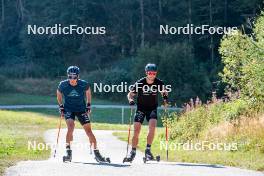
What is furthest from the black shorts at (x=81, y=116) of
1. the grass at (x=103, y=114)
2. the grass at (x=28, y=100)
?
the grass at (x=28, y=100)

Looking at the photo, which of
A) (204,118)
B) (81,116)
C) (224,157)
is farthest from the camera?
(204,118)

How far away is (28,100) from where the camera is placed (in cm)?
5506

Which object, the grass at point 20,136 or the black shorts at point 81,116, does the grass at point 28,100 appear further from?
the black shorts at point 81,116

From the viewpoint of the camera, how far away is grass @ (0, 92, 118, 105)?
54.0 meters

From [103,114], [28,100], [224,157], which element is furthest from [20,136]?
[28,100]

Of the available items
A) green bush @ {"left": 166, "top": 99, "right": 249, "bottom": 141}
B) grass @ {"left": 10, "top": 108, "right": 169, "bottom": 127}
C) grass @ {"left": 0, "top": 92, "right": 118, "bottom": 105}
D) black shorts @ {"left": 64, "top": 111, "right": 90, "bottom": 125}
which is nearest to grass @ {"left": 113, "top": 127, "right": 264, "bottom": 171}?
black shorts @ {"left": 64, "top": 111, "right": 90, "bottom": 125}

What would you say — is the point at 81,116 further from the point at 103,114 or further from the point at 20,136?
the point at 103,114

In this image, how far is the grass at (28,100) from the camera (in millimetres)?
54006

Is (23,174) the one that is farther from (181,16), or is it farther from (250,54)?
(181,16)

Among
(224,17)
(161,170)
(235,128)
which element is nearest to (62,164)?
(161,170)

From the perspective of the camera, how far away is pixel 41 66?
6769 cm

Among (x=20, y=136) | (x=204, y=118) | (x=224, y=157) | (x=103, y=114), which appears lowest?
(x=224, y=157)

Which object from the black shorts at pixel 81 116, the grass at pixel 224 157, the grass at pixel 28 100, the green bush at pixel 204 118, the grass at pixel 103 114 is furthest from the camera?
the grass at pixel 28 100

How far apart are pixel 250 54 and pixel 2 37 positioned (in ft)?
176
